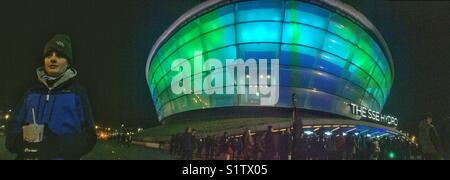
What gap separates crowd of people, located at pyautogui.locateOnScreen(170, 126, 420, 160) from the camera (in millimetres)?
11766

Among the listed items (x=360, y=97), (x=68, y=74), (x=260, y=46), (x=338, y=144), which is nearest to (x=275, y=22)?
(x=260, y=46)

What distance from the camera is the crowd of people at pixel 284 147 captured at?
11766 millimetres

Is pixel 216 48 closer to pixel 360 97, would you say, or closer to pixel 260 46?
pixel 260 46

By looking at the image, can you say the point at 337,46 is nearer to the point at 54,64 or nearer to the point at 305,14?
the point at 305,14

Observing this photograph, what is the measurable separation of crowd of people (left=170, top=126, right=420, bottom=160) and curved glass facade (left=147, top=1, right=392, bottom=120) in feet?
36.2

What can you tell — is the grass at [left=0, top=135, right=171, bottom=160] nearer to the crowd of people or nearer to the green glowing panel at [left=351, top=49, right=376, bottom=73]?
the crowd of people

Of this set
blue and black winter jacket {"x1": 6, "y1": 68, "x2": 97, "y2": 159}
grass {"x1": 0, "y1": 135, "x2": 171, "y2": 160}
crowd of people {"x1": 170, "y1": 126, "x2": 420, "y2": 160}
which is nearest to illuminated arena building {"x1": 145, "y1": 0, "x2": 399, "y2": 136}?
crowd of people {"x1": 170, "y1": 126, "x2": 420, "y2": 160}

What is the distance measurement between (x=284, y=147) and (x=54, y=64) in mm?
7151

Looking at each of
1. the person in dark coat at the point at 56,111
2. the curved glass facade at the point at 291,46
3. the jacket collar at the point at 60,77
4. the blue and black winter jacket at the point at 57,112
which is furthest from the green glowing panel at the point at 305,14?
the jacket collar at the point at 60,77

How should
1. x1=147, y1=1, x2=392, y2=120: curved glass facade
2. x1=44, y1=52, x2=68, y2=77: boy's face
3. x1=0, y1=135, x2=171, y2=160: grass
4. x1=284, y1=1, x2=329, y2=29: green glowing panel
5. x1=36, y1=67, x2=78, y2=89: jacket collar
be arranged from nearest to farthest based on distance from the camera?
x1=36, y1=67, x2=78, y2=89: jacket collar
x1=44, y1=52, x2=68, y2=77: boy's face
x1=0, y1=135, x2=171, y2=160: grass
x1=284, y1=1, x2=329, y2=29: green glowing panel
x1=147, y1=1, x2=392, y2=120: curved glass facade

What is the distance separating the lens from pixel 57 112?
6820mm

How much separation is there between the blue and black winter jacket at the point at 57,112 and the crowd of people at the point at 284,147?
223 inches

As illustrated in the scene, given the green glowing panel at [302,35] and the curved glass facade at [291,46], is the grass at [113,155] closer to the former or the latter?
the curved glass facade at [291,46]

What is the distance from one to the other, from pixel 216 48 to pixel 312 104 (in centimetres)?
795
